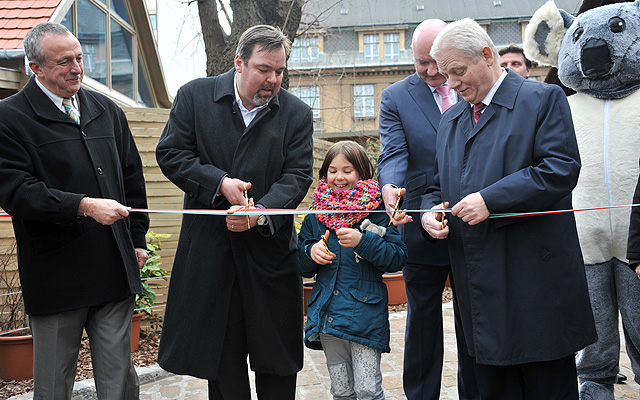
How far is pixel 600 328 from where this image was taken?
365 cm

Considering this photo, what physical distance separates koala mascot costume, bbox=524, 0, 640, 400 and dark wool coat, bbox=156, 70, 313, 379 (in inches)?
Result: 66.9

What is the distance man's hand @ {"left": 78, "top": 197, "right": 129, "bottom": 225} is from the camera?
3.03 m

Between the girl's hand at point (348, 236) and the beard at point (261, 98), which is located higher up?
the beard at point (261, 98)

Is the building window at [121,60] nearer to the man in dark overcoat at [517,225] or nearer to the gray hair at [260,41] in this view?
the gray hair at [260,41]

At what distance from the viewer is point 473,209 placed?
8.98ft

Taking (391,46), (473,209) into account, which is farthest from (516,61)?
(391,46)

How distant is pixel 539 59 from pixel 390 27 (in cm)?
2987

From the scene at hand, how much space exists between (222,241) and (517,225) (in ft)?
4.70

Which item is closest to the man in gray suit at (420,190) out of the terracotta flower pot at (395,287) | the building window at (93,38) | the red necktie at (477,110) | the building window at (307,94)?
the red necktie at (477,110)

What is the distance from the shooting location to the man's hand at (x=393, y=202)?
329 centimetres

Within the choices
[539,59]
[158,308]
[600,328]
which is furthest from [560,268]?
[158,308]

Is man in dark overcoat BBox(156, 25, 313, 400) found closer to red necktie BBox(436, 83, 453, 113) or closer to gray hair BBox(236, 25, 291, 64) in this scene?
gray hair BBox(236, 25, 291, 64)

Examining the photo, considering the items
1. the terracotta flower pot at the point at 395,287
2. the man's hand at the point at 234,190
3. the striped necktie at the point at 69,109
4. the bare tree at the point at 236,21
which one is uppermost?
the bare tree at the point at 236,21

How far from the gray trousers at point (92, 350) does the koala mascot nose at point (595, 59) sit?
2.87m
